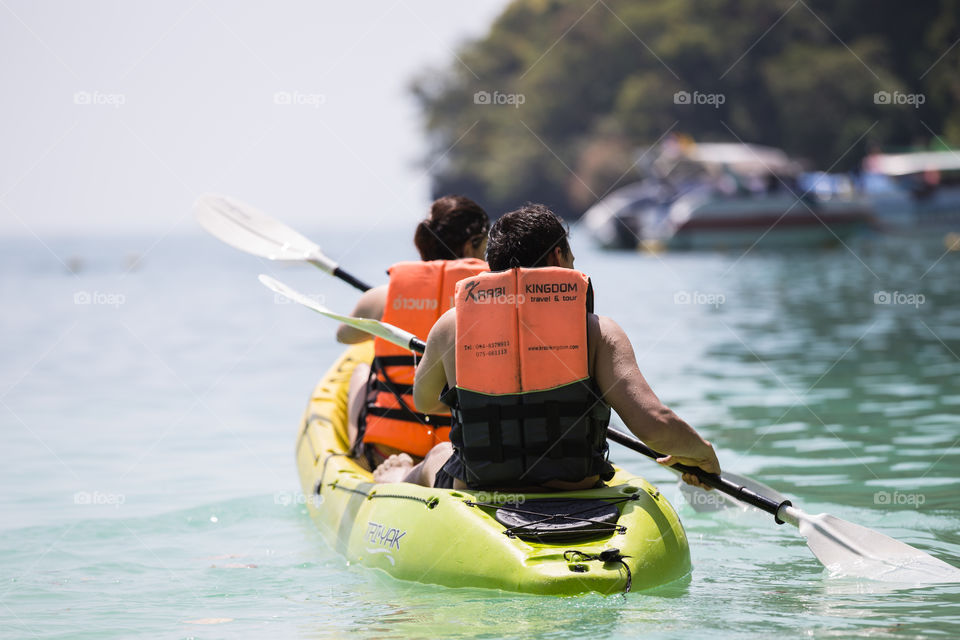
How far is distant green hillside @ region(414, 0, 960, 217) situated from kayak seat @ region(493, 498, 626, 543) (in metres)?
36.9

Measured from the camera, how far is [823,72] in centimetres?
4553

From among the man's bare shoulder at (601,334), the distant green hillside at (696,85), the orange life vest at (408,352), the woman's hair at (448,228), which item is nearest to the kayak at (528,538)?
the orange life vest at (408,352)

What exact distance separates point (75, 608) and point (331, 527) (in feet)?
3.96

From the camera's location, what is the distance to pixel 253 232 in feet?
22.6

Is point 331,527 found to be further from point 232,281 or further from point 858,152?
point 858,152

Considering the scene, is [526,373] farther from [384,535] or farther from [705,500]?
[705,500]

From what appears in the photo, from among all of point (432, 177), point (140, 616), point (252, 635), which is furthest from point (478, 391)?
point (432, 177)

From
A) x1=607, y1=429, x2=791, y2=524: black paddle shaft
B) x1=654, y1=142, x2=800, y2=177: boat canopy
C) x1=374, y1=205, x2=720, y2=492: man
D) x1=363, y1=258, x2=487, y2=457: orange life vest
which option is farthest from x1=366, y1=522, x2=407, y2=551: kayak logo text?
x1=654, y1=142, x2=800, y2=177: boat canopy

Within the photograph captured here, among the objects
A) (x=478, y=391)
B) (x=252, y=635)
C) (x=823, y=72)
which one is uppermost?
(x=823, y=72)

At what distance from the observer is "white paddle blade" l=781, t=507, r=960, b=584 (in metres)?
4.21

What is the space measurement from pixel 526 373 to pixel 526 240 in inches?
18.4

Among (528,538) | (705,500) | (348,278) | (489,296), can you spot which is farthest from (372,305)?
(705,500)

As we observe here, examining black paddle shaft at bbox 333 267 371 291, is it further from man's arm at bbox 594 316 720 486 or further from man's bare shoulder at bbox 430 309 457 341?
man's arm at bbox 594 316 720 486

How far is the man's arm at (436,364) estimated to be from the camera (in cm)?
399
